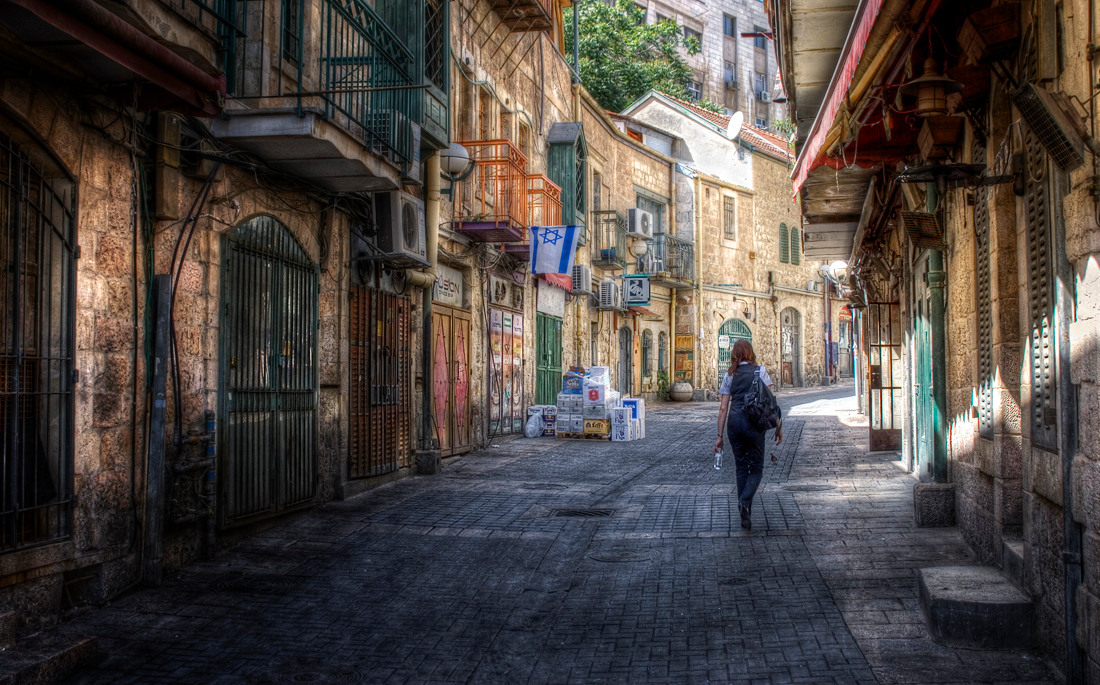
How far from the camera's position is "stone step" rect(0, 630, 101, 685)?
422 cm

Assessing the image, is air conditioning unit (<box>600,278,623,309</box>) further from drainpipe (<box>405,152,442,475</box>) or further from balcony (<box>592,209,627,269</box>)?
drainpipe (<box>405,152,442,475</box>)

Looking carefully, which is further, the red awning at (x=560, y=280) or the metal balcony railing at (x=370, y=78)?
the red awning at (x=560, y=280)

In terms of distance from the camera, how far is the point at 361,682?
14.5 feet

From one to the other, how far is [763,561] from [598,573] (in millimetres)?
1204

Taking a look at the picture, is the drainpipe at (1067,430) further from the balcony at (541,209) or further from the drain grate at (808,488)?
the balcony at (541,209)

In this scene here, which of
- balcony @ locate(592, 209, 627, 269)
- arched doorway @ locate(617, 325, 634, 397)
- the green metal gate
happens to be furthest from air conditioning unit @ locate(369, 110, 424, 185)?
arched doorway @ locate(617, 325, 634, 397)

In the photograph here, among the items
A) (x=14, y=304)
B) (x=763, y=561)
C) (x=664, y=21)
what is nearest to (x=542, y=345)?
(x=763, y=561)

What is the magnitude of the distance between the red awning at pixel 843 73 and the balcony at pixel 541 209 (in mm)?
7549

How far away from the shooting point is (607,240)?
2434 centimetres

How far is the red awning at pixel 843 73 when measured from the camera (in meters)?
5.36

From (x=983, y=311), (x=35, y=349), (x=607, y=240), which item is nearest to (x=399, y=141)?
(x=35, y=349)

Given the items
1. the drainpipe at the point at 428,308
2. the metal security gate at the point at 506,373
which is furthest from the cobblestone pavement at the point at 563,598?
the metal security gate at the point at 506,373

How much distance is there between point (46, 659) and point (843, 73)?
18.8 feet

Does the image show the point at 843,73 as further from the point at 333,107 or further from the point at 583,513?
the point at 583,513
